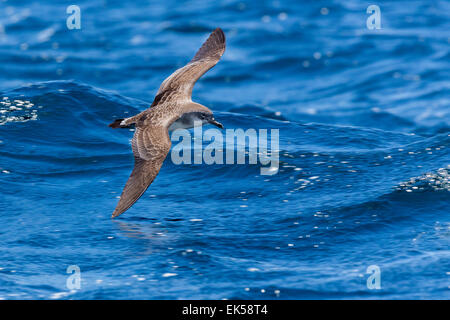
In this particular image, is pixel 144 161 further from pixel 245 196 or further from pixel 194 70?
pixel 194 70

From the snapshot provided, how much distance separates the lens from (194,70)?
990 centimetres

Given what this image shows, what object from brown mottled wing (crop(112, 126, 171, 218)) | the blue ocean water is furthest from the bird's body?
the blue ocean water

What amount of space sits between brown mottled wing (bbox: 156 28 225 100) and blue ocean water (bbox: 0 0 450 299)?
58.1 inches

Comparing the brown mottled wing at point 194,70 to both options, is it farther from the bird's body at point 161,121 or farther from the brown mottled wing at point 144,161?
the brown mottled wing at point 144,161

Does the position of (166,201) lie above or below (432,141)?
below

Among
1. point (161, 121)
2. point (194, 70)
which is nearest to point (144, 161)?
point (161, 121)

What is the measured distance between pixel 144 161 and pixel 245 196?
2095 mm

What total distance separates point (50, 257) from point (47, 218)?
42.1 inches

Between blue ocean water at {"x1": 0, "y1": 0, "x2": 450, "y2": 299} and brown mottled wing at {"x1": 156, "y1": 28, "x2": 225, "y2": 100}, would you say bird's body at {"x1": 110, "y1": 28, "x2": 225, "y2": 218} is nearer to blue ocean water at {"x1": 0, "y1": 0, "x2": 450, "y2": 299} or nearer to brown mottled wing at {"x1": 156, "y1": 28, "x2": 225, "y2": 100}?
brown mottled wing at {"x1": 156, "y1": 28, "x2": 225, "y2": 100}

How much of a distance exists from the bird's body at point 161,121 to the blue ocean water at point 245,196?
0.82 metres

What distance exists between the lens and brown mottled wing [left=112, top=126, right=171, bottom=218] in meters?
7.76

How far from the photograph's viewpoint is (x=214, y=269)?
7.78 m
